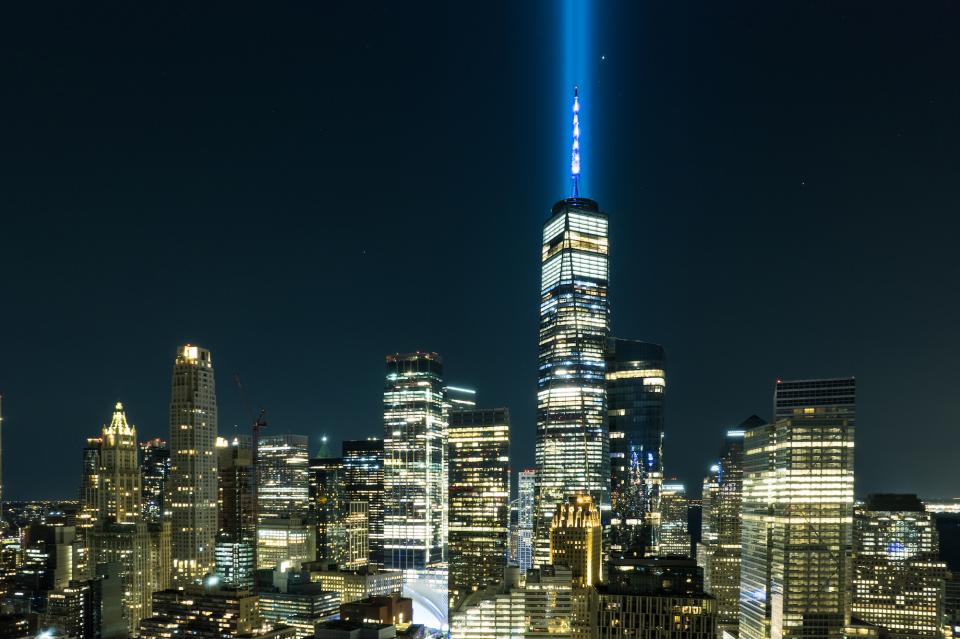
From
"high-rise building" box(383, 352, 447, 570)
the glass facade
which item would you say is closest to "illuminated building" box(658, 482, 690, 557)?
the glass facade

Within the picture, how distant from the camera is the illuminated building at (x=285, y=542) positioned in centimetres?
13400

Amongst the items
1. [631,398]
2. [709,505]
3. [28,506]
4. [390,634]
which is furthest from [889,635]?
[28,506]

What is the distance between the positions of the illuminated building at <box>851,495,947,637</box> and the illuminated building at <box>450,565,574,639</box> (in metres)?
32.6

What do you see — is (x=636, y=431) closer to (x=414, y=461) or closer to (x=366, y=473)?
(x=414, y=461)

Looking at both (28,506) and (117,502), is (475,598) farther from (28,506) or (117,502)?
(28,506)

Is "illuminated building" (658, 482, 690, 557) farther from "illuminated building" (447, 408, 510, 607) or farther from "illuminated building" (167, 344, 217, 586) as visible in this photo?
"illuminated building" (167, 344, 217, 586)

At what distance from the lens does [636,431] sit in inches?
6004

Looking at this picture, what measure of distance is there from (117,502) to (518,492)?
269 feet

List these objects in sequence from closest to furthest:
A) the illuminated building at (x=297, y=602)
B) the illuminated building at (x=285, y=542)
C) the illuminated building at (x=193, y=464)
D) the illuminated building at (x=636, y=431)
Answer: the illuminated building at (x=297, y=602)
the illuminated building at (x=193, y=464)
the illuminated building at (x=285, y=542)
the illuminated building at (x=636, y=431)

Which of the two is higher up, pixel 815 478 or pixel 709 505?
pixel 815 478

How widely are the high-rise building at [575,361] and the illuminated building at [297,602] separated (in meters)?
49.9

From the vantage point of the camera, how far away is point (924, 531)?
96062 mm

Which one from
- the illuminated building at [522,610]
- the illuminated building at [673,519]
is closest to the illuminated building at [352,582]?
the illuminated building at [522,610]

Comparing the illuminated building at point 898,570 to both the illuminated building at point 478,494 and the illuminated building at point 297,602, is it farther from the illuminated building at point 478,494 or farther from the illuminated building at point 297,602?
the illuminated building at point 297,602
